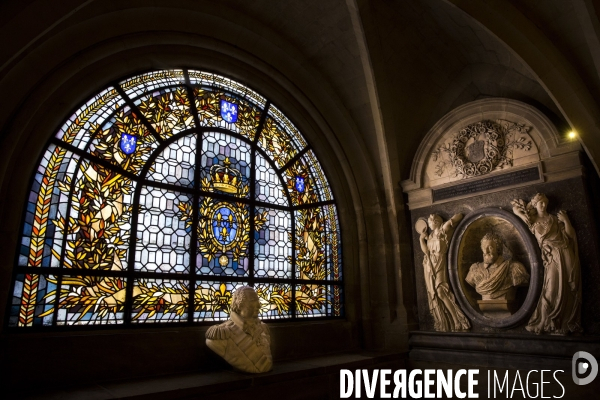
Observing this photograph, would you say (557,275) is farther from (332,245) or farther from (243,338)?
(243,338)

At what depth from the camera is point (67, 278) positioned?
3.86 meters

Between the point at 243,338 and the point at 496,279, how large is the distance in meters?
2.89

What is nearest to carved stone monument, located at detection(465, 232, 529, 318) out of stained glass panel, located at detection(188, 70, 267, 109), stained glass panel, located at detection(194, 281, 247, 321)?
stained glass panel, located at detection(194, 281, 247, 321)

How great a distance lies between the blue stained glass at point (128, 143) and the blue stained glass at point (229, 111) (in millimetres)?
1246

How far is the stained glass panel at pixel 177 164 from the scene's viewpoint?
4.71m

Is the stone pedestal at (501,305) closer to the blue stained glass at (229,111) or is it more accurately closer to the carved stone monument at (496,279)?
the carved stone monument at (496,279)

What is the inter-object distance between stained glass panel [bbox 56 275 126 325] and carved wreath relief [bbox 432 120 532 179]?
417cm

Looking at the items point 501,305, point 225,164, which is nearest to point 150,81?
point 225,164

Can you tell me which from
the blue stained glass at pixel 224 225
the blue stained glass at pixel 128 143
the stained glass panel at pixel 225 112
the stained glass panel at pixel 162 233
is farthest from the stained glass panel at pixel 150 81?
the blue stained glass at pixel 224 225

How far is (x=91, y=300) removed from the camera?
12.9ft

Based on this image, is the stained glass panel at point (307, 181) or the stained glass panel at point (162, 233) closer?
the stained glass panel at point (162, 233)

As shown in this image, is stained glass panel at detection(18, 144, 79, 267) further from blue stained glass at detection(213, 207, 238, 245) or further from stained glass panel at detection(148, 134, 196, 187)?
blue stained glass at detection(213, 207, 238, 245)

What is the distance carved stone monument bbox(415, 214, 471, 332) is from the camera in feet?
16.9

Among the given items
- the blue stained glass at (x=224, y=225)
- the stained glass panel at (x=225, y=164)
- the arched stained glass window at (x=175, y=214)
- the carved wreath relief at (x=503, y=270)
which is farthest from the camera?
the stained glass panel at (x=225, y=164)
